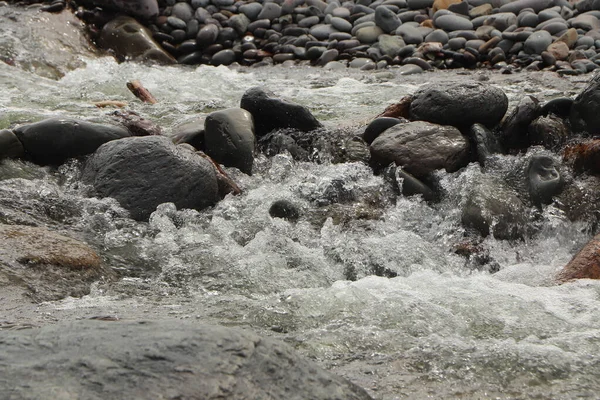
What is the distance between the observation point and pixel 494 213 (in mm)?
5039

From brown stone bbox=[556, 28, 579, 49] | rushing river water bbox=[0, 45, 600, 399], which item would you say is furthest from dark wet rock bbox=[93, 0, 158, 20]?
brown stone bbox=[556, 28, 579, 49]

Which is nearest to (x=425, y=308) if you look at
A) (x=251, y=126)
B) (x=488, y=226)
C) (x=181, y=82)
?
(x=488, y=226)

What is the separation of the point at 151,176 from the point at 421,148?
6.22 feet

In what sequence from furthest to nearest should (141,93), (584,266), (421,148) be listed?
(141,93)
(421,148)
(584,266)

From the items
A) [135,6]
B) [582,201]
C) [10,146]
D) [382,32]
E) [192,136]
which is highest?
[582,201]

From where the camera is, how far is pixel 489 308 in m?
3.53

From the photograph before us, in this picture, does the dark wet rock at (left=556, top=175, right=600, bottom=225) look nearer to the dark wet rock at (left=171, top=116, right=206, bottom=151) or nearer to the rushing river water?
the rushing river water

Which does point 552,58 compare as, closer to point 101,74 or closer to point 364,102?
point 364,102

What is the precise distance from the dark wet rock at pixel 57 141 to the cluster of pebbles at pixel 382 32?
17.9 feet

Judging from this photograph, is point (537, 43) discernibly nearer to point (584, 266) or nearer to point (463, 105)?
point (463, 105)

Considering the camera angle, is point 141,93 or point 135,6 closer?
point 141,93

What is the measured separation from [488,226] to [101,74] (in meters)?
6.04

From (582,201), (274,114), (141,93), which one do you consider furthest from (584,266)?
(141,93)

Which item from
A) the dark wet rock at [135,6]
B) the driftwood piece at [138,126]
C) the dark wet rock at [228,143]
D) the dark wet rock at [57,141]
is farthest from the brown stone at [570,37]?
the dark wet rock at [57,141]
